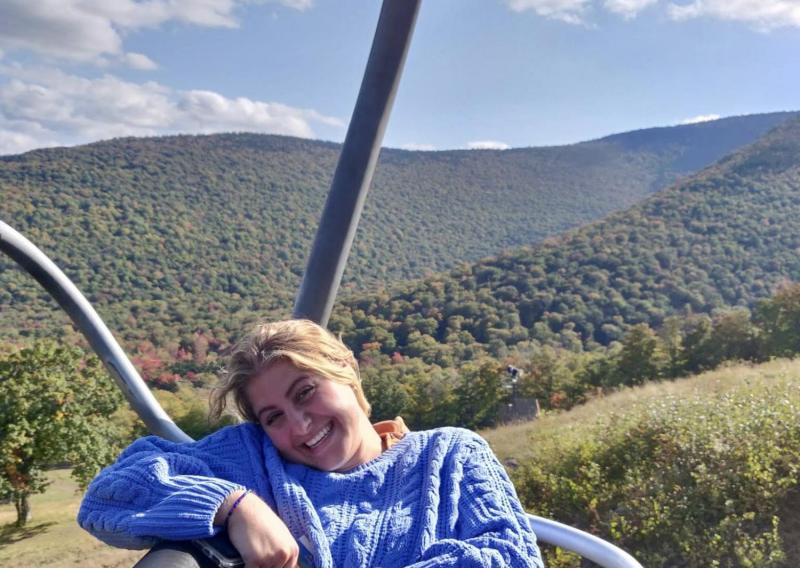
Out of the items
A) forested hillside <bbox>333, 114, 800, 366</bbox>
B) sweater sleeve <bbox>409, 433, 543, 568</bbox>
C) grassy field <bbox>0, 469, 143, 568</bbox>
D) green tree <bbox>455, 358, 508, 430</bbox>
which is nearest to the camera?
sweater sleeve <bbox>409, 433, 543, 568</bbox>

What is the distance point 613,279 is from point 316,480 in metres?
29.9

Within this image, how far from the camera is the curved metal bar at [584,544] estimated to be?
1067 mm

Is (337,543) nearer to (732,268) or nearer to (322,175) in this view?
(732,268)

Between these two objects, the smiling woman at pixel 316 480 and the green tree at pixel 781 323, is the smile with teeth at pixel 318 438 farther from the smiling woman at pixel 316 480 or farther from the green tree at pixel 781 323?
the green tree at pixel 781 323

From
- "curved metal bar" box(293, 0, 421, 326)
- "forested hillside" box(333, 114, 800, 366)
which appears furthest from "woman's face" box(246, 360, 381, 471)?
"forested hillside" box(333, 114, 800, 366)

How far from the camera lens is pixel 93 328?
123 cm

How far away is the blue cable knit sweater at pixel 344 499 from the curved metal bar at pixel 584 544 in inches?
4.4

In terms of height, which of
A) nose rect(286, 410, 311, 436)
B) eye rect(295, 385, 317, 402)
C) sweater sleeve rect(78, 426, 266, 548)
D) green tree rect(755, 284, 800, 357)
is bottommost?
sweater sleeve rect(78, 426, 266, 548)

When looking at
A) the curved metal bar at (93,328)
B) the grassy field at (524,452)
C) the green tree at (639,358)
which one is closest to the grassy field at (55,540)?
the grassy field at (524,452)

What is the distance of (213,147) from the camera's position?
53469 millimetres

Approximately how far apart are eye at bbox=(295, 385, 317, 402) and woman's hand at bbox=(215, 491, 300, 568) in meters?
0.24

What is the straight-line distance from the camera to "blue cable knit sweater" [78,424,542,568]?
0.96 meters

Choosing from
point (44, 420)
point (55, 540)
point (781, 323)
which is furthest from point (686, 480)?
point (55, 540)

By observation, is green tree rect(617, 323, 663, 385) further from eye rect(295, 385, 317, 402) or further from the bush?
eye rect(295, 385, 317, 402)
